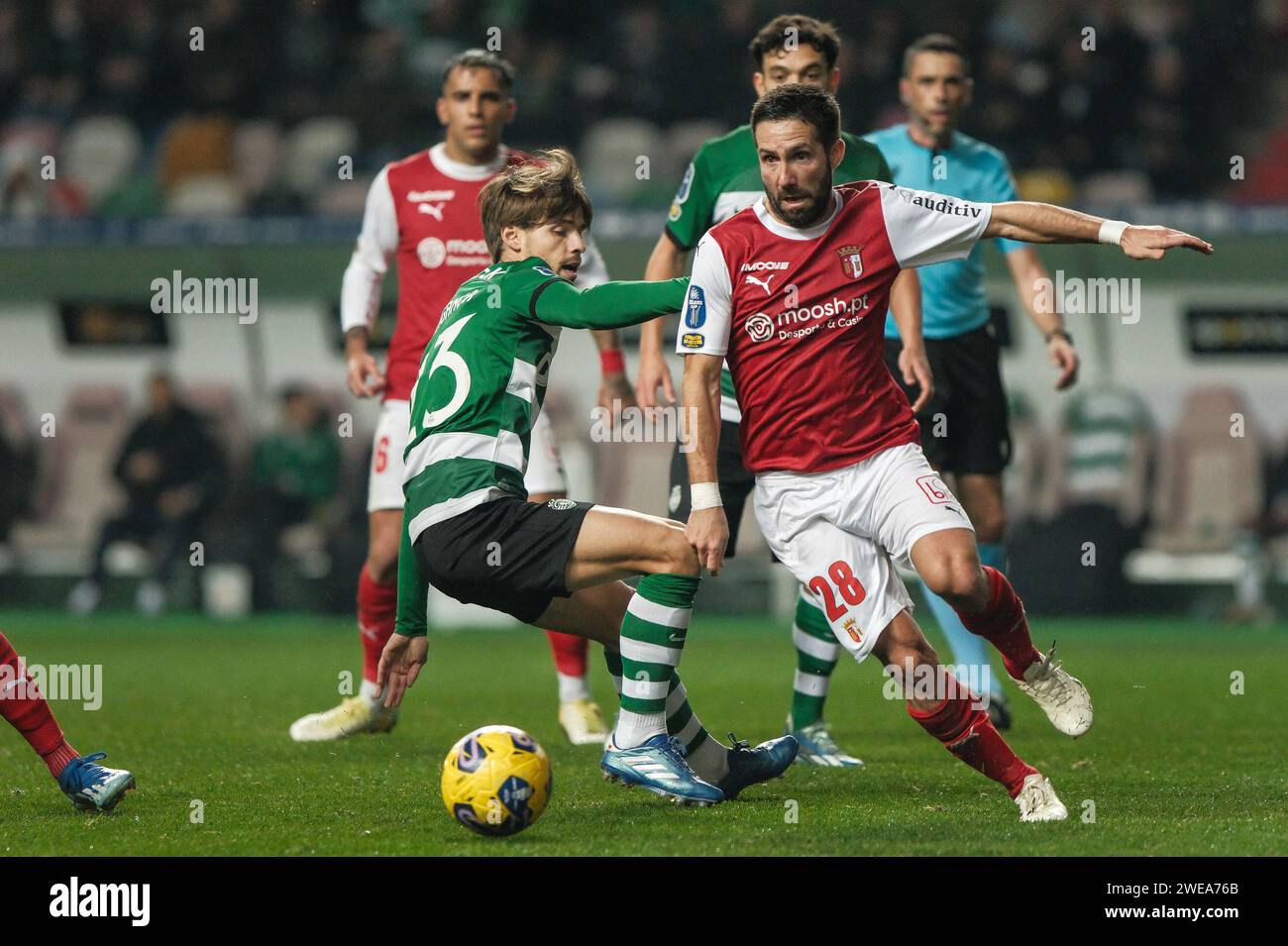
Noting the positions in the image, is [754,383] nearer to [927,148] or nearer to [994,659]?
[927,148]

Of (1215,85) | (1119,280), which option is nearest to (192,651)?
(1119,280)

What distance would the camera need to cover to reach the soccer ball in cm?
495

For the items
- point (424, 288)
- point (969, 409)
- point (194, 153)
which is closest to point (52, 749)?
point (424, 288)

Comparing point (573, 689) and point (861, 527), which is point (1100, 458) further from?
point (861, 527)

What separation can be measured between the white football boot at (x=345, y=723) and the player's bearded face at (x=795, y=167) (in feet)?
9.97

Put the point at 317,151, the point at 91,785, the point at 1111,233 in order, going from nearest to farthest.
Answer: the point at 1111,233, the point at 91,785, the point at 317,151

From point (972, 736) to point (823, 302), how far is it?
4.34 feet

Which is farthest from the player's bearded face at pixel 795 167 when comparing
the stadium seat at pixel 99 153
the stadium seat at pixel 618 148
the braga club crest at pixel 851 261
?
the stadium seat at pixel 99 153

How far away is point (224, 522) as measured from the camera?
15938 millimetres

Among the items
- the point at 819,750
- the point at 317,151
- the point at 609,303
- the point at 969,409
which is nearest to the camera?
the point at 609,303

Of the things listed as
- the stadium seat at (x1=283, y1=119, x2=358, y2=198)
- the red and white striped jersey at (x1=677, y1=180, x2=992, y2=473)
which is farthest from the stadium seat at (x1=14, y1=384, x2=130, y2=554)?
the red and white striped jersey at (x1=677, y1=180, x2=992, y2=473)

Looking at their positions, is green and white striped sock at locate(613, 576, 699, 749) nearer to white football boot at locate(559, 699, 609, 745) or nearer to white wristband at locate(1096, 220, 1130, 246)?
white wristband at locate(1096, 220, 1130, 246)

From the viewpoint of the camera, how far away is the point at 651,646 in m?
5.37

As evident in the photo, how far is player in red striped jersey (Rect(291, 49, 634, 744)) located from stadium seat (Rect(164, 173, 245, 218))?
9075 millimetres
